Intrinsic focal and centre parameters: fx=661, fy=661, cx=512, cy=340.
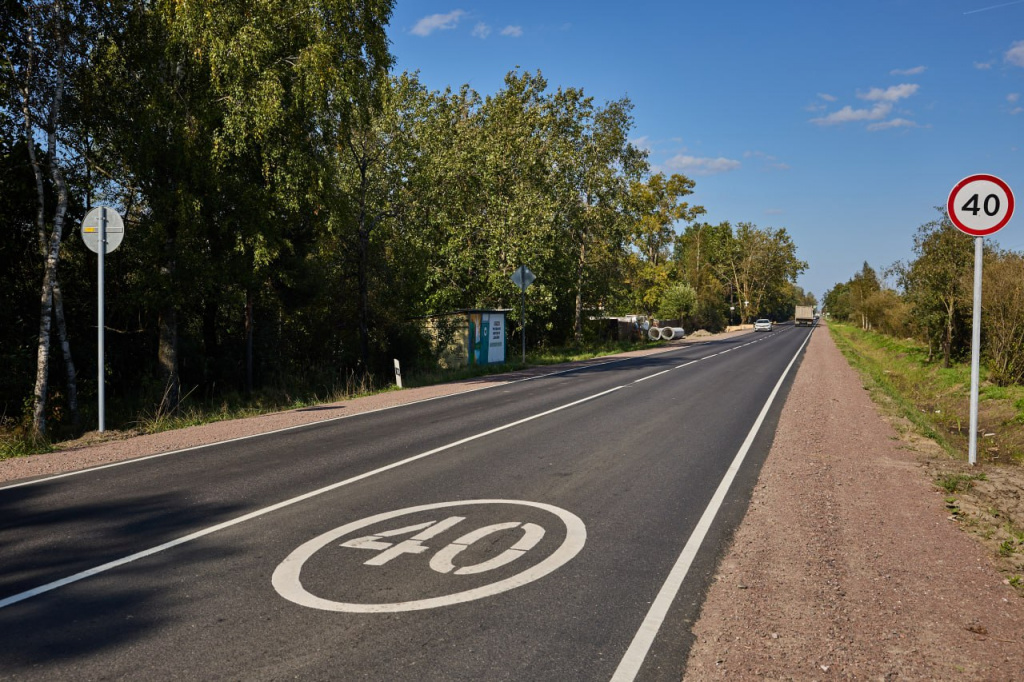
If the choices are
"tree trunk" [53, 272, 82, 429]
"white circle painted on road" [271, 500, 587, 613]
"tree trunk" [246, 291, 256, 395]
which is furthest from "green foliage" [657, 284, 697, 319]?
"white circle painted on road" [271, 500, 587, 613]

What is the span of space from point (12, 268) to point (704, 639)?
47.7 ft

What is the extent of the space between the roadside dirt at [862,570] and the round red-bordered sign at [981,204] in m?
3.16

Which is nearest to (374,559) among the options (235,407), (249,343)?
(235,407)

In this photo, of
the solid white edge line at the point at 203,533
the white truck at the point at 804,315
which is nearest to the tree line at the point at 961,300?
the solid white edge line at the point at 203,533

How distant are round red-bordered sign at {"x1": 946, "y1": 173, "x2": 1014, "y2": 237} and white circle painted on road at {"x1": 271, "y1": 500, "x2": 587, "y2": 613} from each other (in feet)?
21.8

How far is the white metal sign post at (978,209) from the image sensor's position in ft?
27.4

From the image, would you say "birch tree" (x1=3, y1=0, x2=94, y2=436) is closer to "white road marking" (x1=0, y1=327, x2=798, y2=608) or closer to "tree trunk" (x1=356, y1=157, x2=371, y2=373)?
"white road marking" (x1=0, y1=327, x2=798, y2=608)

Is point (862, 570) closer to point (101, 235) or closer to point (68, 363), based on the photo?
point (101, 235)

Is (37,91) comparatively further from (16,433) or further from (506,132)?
(506,132)

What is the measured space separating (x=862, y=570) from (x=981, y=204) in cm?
602

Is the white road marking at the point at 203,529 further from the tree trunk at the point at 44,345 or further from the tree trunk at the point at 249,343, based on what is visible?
the tree trunk at the point at 249,343

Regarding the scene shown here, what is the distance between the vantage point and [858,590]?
458 centimetres

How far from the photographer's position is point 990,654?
3688 millimetres

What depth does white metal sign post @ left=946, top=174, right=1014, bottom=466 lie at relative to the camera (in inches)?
329
